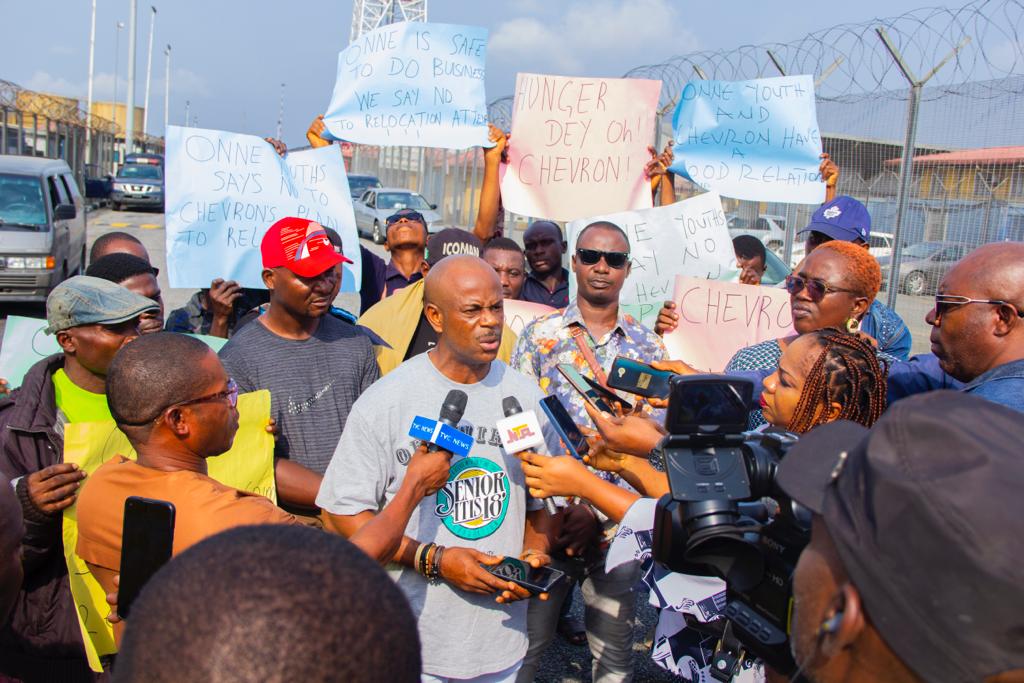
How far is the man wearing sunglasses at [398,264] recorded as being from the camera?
5.27 meters

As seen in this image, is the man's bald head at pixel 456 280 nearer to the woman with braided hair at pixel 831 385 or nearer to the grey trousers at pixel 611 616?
the woman with braided hair at pixel 831 385

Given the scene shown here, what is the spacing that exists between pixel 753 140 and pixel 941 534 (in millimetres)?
4923

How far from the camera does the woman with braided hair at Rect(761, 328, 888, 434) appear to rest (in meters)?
2.43

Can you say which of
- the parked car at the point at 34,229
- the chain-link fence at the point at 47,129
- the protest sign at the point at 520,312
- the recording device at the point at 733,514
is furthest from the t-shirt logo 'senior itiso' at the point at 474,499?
the chain-link fence at the point at 47,129

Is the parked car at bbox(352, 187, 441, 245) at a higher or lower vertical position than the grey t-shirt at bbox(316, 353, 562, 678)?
higher

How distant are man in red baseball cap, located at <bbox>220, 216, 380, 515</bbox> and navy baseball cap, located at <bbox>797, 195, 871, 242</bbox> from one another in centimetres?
258

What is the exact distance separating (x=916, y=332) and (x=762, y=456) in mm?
10425

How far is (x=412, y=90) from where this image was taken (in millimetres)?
5422

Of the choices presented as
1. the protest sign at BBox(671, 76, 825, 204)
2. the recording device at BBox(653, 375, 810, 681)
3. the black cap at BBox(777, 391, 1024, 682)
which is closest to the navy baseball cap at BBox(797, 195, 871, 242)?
the protest sign at BBox(671, 76, 825, 204)

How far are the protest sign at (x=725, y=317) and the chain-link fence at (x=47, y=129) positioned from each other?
24.3m

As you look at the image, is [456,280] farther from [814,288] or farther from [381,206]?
[381,206]

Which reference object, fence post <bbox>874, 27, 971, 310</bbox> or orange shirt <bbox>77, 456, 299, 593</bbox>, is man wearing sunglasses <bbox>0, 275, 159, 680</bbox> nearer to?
orange shirt <bbox>77, 456, 299, 593</bbox>

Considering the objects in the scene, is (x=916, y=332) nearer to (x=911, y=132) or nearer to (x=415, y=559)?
(x=911, y=132)

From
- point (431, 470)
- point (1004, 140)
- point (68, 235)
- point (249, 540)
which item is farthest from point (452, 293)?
point (68, 235)
